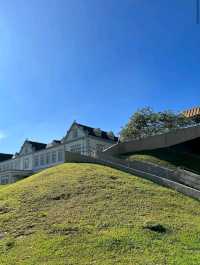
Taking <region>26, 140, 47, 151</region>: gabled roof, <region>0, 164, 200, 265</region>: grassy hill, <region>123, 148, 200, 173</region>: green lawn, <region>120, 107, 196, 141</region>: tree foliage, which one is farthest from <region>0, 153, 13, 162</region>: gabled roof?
<region>0, 164, 200, 265</region>: grassy hill

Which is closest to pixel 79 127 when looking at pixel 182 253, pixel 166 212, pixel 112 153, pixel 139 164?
pixel 112 153

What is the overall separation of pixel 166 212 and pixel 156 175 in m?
8.37

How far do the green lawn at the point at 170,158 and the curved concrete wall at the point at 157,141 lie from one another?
0.69m

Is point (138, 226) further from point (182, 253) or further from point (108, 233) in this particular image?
point (182, 253)

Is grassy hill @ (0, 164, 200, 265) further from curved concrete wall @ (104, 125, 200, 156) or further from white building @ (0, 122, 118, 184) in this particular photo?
white building @ (0, 122, 118, 184)

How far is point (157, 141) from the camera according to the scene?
127ft

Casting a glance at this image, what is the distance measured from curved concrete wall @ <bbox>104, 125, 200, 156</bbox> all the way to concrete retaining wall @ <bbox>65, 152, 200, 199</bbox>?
618cm

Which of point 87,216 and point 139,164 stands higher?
point 139,164

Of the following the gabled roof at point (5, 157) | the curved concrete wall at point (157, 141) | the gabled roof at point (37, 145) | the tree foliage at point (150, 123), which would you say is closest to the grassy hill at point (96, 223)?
the curved concrete wall at point (157, 141)

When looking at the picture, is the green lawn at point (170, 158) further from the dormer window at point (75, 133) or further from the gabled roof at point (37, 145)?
the gabled roof at point (37, 145)

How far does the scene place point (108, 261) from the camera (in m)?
12.6

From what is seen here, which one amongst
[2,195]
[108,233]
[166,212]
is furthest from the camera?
[2,195]

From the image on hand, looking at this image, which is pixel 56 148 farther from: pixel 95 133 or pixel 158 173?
pixel 158 173

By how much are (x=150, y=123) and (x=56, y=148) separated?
69.8 ft
